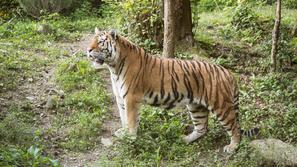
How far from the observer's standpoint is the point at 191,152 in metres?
6.87

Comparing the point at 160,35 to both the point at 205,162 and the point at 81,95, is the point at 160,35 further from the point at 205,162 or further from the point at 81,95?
the point at 205,162

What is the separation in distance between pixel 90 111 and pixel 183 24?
4.01 meters

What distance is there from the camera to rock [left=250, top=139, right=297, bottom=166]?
6344 mm

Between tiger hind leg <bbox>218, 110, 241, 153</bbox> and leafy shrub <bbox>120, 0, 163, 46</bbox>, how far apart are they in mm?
4107

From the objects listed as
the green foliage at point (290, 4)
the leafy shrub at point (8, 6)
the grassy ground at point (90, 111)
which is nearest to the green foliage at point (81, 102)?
the grassy ground at point (90, 111)

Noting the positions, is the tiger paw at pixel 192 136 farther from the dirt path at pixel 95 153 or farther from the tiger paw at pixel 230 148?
the dirt path at pixel 95 153

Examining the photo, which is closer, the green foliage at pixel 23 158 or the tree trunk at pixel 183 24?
the green foliage at pixel 23 158

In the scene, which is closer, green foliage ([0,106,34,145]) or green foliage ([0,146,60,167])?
green foliage ([0,146,60,167])

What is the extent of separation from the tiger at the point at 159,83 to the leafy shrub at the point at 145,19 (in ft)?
11.8

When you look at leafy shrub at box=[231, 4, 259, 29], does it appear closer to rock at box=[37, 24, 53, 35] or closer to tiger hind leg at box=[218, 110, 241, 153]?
rock at box=[37, 24, 53, 35]

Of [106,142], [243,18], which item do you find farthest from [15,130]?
[243,18]

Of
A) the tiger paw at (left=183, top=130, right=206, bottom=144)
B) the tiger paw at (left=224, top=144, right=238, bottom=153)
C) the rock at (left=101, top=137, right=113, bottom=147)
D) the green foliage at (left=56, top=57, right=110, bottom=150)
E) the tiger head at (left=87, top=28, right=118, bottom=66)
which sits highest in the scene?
the tiger head at (left=87, top=28, right=118, bottom=66)

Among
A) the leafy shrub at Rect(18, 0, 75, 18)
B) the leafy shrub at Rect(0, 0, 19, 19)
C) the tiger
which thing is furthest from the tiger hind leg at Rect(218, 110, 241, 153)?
the leafy shrub at Rect(0, 0, 19, 19)

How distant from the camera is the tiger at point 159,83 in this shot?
691 cm
